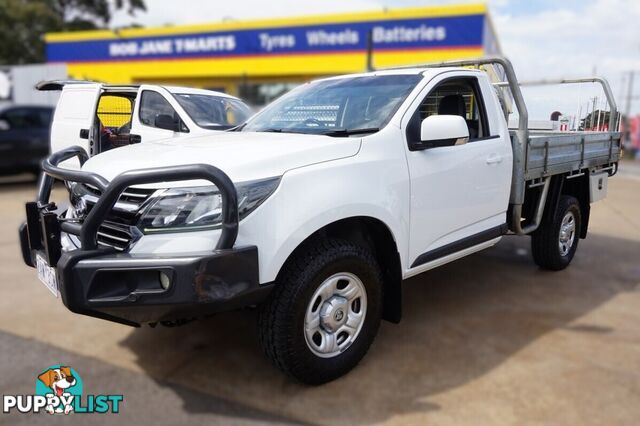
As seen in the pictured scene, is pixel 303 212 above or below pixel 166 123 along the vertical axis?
below

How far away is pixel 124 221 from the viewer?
8.49 ft

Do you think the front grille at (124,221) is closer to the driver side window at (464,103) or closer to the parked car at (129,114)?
the driver side window at (464,103)

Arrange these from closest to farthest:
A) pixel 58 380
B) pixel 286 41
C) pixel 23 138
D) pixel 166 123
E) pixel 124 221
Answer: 1. pixel 124 221
2. pixel 58 380
3. pixel 166 123
4. pixel 23 138
5. pixel 286 41

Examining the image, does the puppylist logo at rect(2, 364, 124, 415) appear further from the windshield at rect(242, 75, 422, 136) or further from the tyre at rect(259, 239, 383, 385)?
the windshield at rect(242, 75, 422, 136)

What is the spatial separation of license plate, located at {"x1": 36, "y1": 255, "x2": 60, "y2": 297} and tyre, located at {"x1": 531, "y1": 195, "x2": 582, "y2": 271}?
3.95 m

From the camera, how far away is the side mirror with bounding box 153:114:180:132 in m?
6.09

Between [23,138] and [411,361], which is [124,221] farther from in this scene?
[23,138]

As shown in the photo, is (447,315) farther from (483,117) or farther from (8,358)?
(8,358)

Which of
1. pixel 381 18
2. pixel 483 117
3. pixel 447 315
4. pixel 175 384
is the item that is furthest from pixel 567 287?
pixel 381 18

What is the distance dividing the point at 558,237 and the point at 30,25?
3622 centimetres

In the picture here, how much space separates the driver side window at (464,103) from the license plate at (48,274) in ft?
8.32

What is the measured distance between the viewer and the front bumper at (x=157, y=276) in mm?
2324

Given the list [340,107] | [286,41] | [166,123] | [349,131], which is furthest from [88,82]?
[286,41]

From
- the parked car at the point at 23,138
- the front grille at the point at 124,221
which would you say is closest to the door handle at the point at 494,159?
the front grille at the point at 124,221
